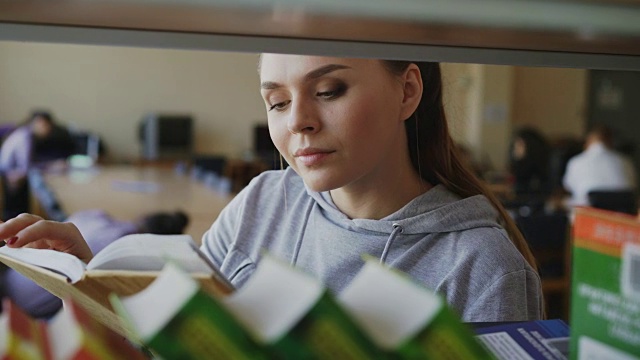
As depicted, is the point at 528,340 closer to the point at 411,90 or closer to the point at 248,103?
the point at 411,90

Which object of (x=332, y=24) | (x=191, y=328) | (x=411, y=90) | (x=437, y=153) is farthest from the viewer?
(x=437, y=153)

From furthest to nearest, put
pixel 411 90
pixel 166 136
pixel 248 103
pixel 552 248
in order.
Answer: pixel 248 103, pixel 166 136, pixel 552 248, pixel 411 90

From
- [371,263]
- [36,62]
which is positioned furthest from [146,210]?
[36,62]

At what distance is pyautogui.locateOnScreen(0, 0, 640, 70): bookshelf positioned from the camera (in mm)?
669

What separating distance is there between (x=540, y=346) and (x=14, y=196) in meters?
7.22

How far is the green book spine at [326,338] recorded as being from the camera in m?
0.57

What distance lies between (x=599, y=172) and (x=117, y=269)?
22.7ft

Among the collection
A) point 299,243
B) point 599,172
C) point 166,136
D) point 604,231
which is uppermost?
point 604,231

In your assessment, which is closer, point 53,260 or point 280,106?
point 53,260

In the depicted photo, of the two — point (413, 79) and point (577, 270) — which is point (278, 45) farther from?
point (413, 79)

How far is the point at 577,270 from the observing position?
2.21 ft

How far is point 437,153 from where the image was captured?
57.8 inches

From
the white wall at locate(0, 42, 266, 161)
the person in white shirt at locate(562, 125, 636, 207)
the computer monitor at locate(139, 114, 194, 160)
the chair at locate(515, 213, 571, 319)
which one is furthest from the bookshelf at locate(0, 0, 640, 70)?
the computer monitor at locate(139, 114, 194, 160)

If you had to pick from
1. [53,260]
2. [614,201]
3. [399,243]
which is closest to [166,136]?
[614,201]
